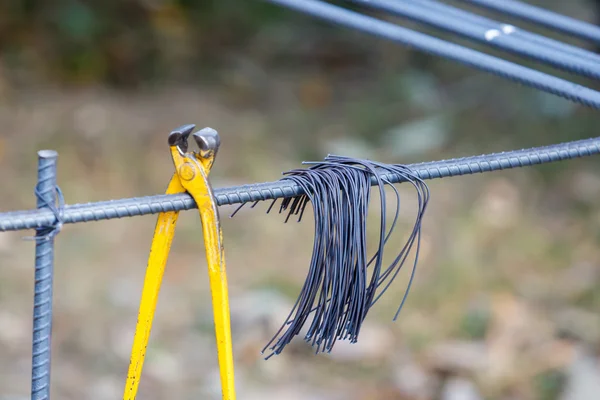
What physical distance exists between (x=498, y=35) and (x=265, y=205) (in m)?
1.95

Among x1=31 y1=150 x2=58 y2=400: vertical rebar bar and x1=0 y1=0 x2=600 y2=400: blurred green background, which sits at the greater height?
x1=31 y1=150 x2=58 y2=400: vertical rebar bar

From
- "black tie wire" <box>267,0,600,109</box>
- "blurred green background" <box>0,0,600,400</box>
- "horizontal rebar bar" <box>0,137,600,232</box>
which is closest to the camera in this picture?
"horizontal rebar bar" <box>0,137,600,232</box>

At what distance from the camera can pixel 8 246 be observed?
9.10ft

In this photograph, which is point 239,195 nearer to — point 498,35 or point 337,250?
point 337,250

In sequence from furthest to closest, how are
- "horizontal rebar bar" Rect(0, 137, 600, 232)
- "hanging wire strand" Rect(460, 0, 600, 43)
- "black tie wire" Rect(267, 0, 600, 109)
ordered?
1. "hanging wire strand" Rect(460, 0, 600, 43)
2. "black tie wire" Rect(267, 0, 600, 109)
3. "horizontal rebar bar" Rect(0, 137, 600, 232)

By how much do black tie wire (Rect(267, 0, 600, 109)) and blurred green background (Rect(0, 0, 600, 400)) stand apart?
1.27 m

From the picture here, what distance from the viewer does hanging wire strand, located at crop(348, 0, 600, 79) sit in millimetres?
1113

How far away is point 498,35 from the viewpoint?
1.18 m

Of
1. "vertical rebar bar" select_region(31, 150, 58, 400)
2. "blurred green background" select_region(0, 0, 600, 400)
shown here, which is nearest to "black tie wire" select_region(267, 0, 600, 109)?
"vertical rebar bar" select_region(31, 150, 58, 400)

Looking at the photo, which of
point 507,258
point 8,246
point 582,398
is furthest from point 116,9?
point 582,398

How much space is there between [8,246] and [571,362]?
1.90m

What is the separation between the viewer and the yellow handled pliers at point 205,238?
31.5 inches

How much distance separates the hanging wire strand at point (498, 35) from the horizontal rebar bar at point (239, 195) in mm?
157

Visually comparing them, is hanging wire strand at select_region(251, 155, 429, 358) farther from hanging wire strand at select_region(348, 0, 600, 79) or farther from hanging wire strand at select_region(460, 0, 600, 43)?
hanging wire strand at select_region(460, 0, 600, 43)
